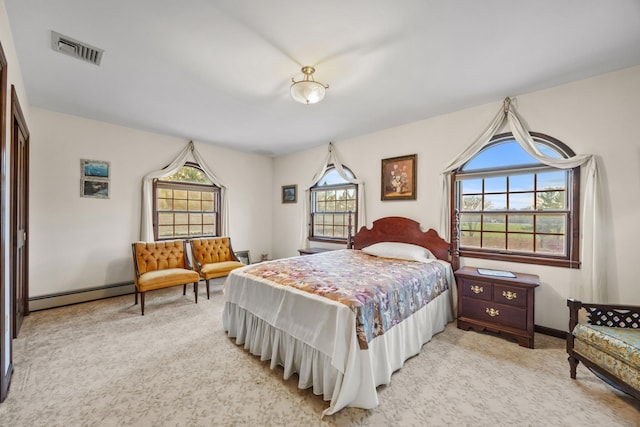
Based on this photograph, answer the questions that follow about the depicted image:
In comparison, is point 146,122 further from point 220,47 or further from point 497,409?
point 497,409

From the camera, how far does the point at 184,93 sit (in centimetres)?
305

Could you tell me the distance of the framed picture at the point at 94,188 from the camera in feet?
12.6

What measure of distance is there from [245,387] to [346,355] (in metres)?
0.90

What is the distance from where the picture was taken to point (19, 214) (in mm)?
2826

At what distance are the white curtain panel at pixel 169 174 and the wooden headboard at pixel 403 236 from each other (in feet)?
9.21

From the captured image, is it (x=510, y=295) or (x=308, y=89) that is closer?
(x=308, y=89)

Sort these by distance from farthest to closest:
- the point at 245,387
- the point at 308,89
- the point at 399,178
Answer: the point at 399,178 < the point at 308,89 < the point at 245,387

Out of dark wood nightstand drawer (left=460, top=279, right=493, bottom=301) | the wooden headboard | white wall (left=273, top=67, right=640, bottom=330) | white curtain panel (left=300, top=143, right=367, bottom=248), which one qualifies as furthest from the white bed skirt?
white curtain panel (left=300, top=143, right=367, bottom=248)

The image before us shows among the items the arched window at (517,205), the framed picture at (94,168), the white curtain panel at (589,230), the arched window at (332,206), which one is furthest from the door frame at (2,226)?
the white curtain panel at (589,230)

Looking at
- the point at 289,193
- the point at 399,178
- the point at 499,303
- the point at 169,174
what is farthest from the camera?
the point at 289,193

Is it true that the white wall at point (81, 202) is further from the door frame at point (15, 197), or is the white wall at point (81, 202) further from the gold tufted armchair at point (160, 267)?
the gold tufted armchair at point (160, 267)

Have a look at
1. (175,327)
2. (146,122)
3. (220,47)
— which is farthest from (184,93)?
(175,327)

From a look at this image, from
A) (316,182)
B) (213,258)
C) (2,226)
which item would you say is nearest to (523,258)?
(316,182)

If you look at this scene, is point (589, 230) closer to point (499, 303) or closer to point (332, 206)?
point (499, 303)
